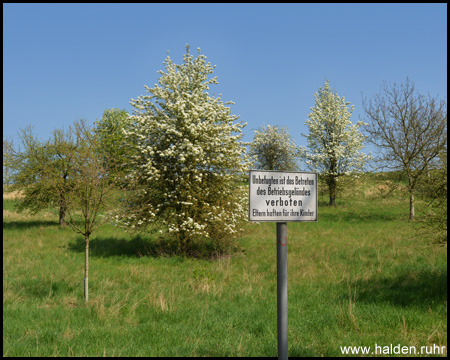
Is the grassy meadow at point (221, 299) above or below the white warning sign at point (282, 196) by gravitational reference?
below

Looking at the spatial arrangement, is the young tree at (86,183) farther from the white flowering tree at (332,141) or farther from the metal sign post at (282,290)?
the white flowering tree at (332,141)

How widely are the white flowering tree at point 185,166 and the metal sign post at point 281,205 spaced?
1316 cm

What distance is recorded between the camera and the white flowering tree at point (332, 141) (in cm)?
4278

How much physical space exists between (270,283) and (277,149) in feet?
143

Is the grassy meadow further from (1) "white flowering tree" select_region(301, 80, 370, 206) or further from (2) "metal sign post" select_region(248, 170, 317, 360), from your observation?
(1) "white flowering tree" select_region(301, 80, 370, 206)

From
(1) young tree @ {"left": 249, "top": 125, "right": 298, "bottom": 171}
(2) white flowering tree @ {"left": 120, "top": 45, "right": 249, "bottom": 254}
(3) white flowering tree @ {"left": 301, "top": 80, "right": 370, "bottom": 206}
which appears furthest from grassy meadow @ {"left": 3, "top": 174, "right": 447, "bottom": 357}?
(1) young tree @ {"left": 249, "top": 125, "right": 298, "bottom": 171}

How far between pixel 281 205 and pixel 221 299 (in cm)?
660

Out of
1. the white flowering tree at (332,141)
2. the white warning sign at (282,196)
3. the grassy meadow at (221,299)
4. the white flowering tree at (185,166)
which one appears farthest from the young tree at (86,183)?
the white flowering tree at (332,141)

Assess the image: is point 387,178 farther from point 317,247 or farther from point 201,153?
point 201,153

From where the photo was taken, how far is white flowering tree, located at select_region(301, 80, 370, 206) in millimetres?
42781

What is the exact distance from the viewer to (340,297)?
10852 mm

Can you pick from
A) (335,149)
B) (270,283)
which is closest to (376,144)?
(335,149)

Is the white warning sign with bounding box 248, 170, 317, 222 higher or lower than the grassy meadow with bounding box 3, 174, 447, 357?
higher

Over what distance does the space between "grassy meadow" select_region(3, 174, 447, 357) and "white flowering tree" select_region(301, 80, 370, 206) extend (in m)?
21.0
